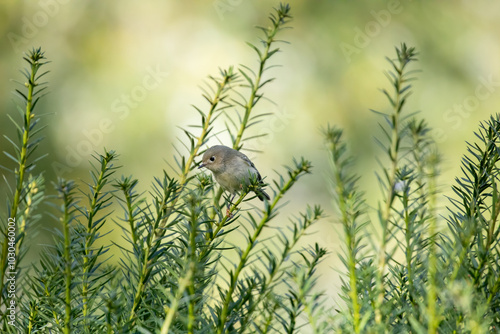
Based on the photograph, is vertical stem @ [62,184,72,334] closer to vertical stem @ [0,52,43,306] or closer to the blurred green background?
vertical stem @ [0,52,43,306]

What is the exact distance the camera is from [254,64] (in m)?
3.68

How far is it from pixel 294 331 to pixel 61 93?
329 centimetres

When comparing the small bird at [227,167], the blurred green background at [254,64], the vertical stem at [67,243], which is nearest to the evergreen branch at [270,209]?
the vertical stem at [67,243]

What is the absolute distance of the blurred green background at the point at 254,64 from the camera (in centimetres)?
342

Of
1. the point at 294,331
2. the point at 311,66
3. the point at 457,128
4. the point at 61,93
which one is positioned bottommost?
the point at 294,331

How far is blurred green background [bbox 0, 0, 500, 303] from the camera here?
342 cm

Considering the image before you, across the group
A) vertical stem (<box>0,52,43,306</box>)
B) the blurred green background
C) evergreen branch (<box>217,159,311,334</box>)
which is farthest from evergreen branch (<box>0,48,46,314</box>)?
the blurred green background

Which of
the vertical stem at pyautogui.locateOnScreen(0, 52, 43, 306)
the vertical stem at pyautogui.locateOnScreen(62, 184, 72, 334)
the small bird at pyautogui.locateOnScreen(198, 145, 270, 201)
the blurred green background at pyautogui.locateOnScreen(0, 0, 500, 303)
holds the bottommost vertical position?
the vertical stem at pyautogui.locateOnScreen(62, 184, 72, 334)

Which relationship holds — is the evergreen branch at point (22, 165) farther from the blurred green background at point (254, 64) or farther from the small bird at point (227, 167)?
the blurred green background at point (254, 64)

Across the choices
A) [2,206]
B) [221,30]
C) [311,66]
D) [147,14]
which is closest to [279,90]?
[311,66]

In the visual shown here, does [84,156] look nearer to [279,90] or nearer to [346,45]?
[279,90]

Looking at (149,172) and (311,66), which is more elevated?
(311,66)

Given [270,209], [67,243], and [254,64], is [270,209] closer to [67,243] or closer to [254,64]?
[67,243]

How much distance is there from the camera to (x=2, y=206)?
9.45 ft
